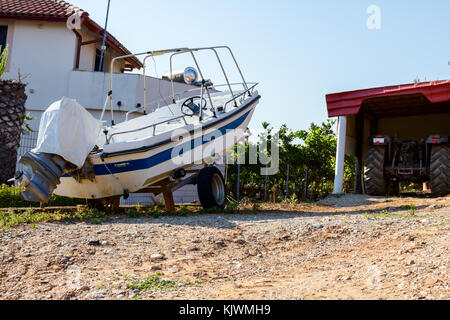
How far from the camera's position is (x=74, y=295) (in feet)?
13.0

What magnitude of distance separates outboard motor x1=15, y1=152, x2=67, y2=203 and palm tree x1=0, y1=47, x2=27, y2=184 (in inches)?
195

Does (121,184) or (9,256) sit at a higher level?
(121,184)

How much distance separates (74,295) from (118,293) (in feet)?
1.27

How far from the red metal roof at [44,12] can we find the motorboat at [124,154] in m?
8.23

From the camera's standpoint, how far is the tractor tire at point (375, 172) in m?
13.0

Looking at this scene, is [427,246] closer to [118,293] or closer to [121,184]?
[118,293]

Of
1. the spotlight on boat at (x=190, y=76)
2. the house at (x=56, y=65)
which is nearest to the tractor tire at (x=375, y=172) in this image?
the spotlight on boat at (x=190, y=76)

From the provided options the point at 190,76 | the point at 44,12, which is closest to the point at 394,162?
the point at 190,76

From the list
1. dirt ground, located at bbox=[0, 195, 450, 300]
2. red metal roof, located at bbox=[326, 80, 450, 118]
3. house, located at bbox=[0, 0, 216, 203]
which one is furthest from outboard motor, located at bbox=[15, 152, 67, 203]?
red metal roof, located at bbox=[326, 80, 450, 118]

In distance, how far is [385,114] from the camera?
17438 millimetres

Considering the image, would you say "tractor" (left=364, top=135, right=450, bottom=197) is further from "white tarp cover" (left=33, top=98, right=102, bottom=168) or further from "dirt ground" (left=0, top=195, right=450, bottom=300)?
"white tarp cover" (left=33, top=98, right=102, bottom=168)

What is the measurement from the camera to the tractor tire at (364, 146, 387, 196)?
1299 centimetres

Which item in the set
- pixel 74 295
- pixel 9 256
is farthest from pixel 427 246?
pixel 9 256
